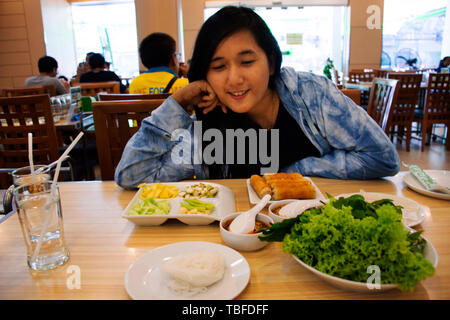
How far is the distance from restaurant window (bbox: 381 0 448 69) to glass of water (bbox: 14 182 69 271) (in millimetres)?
9114

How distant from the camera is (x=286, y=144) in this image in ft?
5.17

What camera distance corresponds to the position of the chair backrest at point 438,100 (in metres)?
4.80

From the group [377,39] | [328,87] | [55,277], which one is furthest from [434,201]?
[377,39]

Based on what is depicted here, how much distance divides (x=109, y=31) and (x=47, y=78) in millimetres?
4852

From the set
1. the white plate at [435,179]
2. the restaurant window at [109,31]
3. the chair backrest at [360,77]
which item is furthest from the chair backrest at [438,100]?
the restaurant window at [109,31]

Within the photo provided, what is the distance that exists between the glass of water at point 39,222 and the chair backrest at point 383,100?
1.83 meters

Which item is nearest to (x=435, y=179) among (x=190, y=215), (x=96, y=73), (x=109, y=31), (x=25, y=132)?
(x=190, y=215)

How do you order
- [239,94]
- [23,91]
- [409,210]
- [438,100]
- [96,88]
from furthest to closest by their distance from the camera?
[438,100] < [96,88] < [23,91] < [239,94] < [409,210]

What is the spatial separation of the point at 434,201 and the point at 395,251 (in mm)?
642

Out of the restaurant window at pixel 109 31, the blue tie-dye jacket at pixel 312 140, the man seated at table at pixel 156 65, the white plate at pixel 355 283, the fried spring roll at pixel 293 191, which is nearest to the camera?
the white plate at pixel 355 283

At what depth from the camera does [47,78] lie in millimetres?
4719

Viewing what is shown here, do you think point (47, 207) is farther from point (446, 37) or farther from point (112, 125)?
point (446, 37)

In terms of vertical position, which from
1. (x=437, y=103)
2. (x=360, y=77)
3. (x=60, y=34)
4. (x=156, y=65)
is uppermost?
(x=60, y=34)

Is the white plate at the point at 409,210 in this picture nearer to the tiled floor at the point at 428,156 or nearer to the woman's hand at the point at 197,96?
the woman's hand at the point at 197,96
